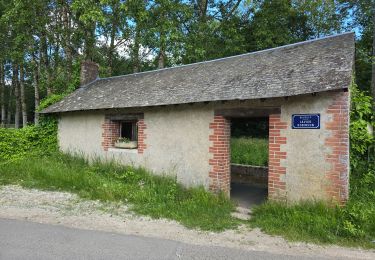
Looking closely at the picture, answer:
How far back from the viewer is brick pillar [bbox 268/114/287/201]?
6.64 meters

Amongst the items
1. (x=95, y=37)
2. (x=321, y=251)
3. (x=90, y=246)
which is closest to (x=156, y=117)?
(x=90, y=246)

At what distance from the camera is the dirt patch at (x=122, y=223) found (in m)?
4.65

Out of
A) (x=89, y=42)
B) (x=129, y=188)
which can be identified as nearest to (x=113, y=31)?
(x=89, y=42)

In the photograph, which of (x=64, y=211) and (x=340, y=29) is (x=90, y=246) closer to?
(x=64, y=211)

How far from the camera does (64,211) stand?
640 centimetres

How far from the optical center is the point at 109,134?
10.6 meters

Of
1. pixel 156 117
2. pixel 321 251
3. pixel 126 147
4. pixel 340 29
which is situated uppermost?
pixel 340 29

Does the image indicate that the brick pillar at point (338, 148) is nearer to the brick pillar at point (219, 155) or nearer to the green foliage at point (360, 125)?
the green foliage at point (360, 125)

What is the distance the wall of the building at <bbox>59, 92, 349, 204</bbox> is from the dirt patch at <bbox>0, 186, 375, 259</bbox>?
5.54ft

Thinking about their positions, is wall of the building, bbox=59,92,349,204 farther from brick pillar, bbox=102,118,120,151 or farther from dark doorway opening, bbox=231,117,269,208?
dark doorway opening, bbox=231,117,269,208

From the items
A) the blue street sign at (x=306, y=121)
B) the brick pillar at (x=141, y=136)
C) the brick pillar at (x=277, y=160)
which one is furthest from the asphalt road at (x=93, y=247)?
the brick pillar at (x=141, y=136)

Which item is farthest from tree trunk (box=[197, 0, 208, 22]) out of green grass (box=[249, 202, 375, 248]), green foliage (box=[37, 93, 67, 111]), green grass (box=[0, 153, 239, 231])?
green grass (box=[249, 202, 375, 248])

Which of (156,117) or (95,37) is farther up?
(95,37)

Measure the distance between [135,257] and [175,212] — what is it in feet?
7.01
